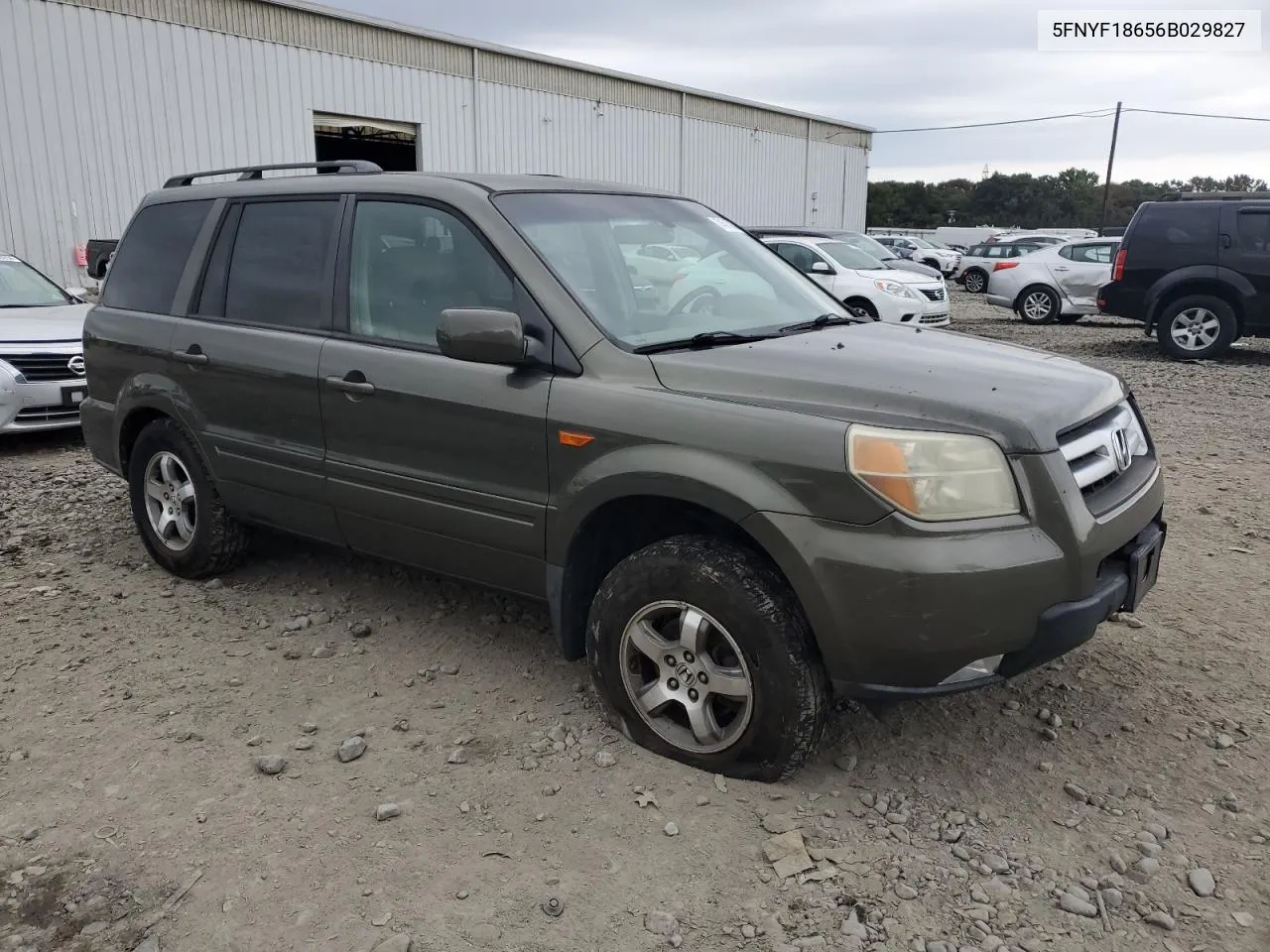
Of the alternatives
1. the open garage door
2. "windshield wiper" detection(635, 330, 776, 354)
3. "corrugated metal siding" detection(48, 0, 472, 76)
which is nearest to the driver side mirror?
"windshield wiper" detection(635, 330, 776, 354)

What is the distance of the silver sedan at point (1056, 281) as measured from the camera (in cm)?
1652

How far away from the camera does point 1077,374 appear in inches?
129

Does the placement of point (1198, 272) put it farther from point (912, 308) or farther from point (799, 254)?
point (799, 254)

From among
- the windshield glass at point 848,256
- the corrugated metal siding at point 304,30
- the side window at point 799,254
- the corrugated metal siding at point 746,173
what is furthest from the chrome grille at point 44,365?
the corrugated metal siding at point 746,173

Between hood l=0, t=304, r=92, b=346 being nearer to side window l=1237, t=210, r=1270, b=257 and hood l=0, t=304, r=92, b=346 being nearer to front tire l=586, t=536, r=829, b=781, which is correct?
front tire l=586, t=536, r=829, b=781

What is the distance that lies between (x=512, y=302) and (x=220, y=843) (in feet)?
6.01

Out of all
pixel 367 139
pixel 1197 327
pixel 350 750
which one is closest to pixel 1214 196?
pixel 1197 327

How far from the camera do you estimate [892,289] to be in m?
12.9

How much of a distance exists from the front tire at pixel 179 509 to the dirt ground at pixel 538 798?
0.75 ft

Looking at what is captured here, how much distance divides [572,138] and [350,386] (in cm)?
2076

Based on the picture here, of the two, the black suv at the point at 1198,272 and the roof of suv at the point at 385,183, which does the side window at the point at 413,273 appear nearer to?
the roof of suv at the point at 385,183

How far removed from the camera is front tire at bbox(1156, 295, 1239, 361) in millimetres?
11625

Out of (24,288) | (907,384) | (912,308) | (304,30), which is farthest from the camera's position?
(304,30)

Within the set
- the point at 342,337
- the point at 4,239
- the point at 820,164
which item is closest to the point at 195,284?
the point at 342,337
